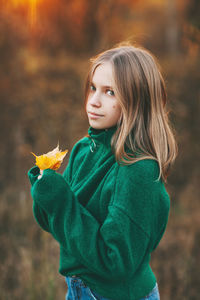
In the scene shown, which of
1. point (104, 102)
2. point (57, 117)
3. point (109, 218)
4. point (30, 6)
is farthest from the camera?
point (30, 6)

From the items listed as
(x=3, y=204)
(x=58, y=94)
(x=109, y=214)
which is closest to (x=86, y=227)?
(x=109, y=214)

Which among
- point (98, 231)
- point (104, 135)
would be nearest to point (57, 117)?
point (104, 135)

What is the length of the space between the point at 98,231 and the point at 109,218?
0.10 m

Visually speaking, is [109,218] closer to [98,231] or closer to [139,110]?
[98,231]

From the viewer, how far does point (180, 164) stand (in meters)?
6.25

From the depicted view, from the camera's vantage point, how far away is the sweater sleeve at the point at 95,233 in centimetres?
127

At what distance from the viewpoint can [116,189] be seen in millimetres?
1320

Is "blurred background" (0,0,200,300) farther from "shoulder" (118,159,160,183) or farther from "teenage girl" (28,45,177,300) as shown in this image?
"shoulder" (118,159,160,183)

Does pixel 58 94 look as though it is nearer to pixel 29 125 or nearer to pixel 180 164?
pixel 29 125

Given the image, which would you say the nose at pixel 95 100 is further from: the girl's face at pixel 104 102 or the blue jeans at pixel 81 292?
the blue jeans at pixel 81 292

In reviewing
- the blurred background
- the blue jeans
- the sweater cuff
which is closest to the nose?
the sweater cuff

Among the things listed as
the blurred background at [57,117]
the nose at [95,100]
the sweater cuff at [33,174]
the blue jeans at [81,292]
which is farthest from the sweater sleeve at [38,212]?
the blurred background at [57,117]

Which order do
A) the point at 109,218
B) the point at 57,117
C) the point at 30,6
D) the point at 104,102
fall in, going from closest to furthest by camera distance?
the point at 109,218 → the point at 104,102 → the point at 57,117 → the point at 30,6

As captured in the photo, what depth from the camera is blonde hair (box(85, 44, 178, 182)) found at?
1384 mm
